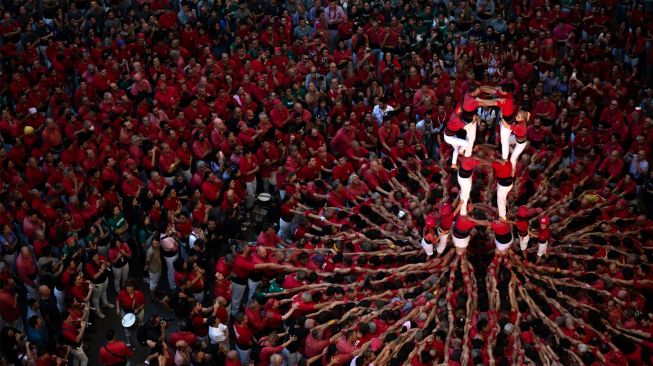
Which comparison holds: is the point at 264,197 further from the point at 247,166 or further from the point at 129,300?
the point at 129,300

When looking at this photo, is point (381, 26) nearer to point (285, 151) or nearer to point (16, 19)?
point (285, 151)

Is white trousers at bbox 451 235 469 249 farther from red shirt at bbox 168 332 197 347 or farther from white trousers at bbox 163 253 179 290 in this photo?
white trousers at bbox 163 253 179 290

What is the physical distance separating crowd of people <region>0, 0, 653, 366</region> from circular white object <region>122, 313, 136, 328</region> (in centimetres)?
20

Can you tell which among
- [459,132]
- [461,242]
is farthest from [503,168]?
[461,242]

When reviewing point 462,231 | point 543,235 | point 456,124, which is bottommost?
point 543,235

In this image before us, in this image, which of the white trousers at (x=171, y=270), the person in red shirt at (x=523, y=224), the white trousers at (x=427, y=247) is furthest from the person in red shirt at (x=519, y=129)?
the white trousers at (x=171, y=270)

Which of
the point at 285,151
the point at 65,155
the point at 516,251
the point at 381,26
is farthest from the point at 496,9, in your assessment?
the point at 65,155

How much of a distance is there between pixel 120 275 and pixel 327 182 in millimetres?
4940

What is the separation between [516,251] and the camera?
17359 millimetres

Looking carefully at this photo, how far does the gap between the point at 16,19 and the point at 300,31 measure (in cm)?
746

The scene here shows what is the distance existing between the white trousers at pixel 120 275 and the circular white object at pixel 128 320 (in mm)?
1509

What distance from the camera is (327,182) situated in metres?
20.2

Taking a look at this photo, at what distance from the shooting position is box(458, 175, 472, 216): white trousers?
15758mm

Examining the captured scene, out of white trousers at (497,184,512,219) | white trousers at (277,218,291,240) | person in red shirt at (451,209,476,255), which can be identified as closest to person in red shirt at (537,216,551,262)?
white trousers at (497,184,512,219)
